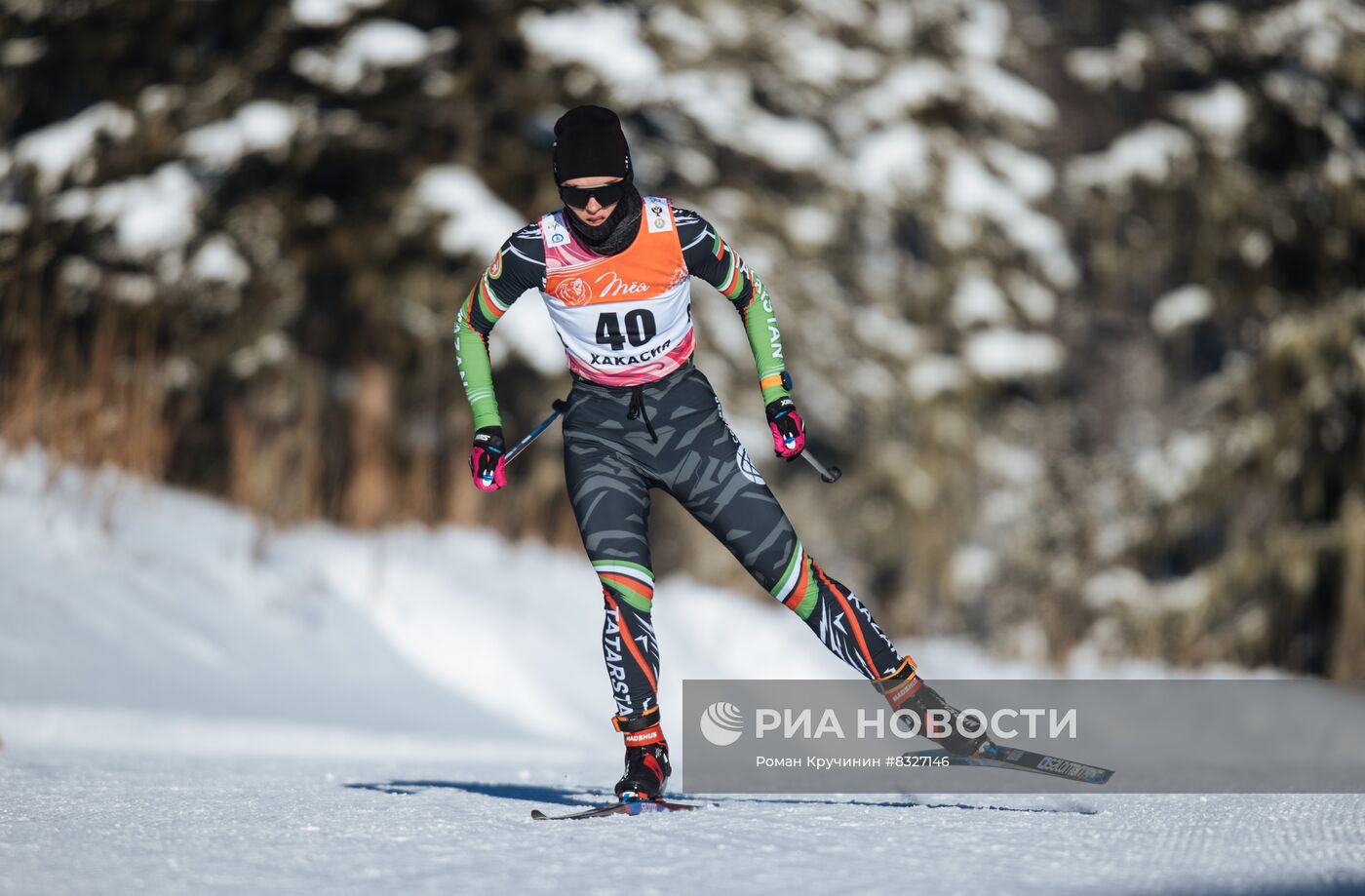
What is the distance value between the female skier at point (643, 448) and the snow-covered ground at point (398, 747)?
0.42 m

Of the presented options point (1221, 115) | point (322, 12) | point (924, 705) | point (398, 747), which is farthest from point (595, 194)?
point (1221, 115)

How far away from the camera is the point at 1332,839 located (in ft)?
10.8

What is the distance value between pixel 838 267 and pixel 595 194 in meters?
12.1

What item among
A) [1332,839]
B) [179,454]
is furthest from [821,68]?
[1332,839]

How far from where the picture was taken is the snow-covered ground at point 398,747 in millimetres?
2896

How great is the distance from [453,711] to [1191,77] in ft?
42.4

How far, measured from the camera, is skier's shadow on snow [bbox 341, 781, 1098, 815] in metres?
3.97

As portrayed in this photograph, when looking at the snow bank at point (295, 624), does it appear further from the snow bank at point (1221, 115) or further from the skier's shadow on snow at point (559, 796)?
the snow bank at point (1221, 115)

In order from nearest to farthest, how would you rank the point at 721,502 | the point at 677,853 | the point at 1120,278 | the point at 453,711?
the point at 677,853 < the point at 721,502 < the point at 453,711 < the point at 1120,278

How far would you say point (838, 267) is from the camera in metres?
15.8

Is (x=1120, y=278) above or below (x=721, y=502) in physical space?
above

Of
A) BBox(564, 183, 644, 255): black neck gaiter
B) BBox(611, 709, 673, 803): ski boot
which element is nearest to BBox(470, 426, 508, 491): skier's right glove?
BBox(564, 183, 644, 255): black neck gaiter

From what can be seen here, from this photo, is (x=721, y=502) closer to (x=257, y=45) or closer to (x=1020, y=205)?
(x=257, y=45)

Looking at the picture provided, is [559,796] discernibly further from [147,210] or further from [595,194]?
[147,210]
